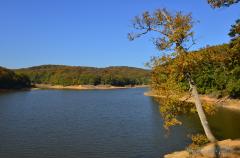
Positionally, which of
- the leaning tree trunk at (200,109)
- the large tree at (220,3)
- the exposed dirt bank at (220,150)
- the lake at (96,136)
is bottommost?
the lake at (96,136)

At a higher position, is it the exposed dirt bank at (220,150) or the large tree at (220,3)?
the large tree at (220,3)

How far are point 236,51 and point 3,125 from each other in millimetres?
47017

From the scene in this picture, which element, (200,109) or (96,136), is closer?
(200,109)

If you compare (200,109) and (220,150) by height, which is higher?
(200,109)

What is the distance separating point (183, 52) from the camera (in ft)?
84.0

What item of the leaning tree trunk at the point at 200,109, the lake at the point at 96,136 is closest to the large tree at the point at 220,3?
the leaning tree trunk at the point at 200,109

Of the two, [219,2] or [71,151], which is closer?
[219,2]

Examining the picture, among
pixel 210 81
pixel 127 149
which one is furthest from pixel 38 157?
pixel 210 81

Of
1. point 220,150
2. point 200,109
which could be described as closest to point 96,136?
point 220,150

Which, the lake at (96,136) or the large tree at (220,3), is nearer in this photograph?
the large tree at (220,3)

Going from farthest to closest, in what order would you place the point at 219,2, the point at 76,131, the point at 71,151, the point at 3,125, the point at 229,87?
the point at 229,87
the point at 3,125
the point at 76,131
the point at 71,151
the point at 219,2

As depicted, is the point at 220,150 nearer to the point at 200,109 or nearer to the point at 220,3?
the point at 200,109

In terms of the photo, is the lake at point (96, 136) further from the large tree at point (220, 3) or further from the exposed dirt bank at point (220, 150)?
the large tree at point (220, 3)

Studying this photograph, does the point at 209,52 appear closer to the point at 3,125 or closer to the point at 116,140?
the point at 116,140
